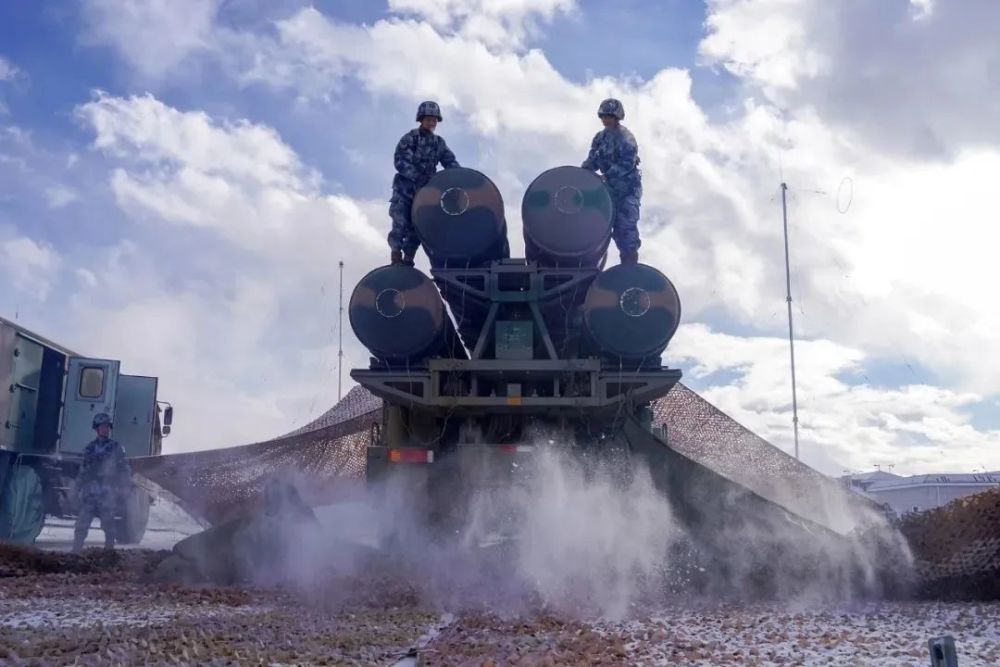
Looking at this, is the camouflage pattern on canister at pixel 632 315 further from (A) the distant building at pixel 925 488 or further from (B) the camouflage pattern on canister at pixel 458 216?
(A) the distant building at pixel 925 488

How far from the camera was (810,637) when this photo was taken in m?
4.69

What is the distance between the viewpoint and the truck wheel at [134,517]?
1283cm

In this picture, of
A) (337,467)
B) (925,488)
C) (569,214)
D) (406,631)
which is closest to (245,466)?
(337,467)

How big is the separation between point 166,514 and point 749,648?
14793 millimetres

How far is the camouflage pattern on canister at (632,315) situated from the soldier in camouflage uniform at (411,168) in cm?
171

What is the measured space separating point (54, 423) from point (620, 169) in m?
9.75

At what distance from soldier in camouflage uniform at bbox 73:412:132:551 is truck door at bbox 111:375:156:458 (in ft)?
7.92

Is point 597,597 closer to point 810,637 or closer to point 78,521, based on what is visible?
point 810,637

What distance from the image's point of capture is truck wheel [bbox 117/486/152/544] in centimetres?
1283

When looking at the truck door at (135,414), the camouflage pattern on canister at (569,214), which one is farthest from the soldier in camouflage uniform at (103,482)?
the camouflage pattern on canister at (569,214)

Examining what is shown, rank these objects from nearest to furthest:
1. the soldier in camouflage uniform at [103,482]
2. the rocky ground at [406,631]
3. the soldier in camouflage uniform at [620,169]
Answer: the rocky ground at [406,631]
the soldier in camouflage uniform at [620,169]
the soldier in camouflage uniform at [103,482]

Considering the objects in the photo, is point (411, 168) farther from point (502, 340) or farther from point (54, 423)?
point (54, 423)

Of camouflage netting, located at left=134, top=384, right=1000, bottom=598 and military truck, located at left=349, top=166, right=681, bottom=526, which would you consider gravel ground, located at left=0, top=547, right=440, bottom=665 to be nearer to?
military truck, located at left=349, top=166, right=681, bottom=526

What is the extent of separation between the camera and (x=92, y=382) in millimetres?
14328
